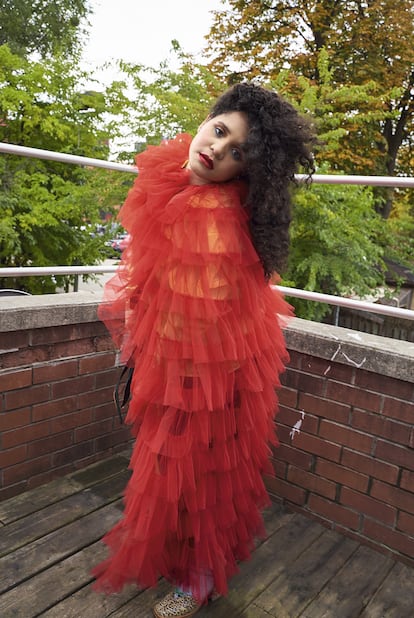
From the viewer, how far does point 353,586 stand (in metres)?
1.75

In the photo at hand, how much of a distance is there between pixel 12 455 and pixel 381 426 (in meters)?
1.55

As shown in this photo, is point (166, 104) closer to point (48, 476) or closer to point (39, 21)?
point (48, 476)

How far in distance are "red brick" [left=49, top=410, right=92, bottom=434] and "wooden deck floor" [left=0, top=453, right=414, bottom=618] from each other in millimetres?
261

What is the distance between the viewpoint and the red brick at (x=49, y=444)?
2.13 metres

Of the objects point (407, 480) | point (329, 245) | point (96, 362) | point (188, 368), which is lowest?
point (407, 480)

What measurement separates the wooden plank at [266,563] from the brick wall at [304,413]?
0.09 metres

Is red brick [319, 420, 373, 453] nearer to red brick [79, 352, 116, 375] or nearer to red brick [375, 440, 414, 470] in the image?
red brick [375, 440, 414, 470]

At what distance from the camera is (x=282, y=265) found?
145cm

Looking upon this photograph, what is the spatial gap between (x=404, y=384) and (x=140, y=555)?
113 cm

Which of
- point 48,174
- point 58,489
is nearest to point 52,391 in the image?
point 58,489

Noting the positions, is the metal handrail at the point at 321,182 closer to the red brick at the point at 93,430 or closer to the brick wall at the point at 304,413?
the brick wall at the point at 304,413

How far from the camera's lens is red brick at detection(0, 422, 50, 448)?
79.4 inches

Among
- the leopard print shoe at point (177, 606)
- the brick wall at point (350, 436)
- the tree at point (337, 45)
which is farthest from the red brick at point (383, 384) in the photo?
the tree at point (337, 45)

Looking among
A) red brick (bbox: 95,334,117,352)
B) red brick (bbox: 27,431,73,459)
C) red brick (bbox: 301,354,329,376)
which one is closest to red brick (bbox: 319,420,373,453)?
red brick (bbox: 301,354,329,376)
